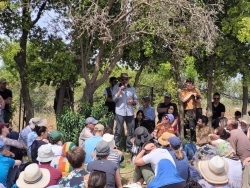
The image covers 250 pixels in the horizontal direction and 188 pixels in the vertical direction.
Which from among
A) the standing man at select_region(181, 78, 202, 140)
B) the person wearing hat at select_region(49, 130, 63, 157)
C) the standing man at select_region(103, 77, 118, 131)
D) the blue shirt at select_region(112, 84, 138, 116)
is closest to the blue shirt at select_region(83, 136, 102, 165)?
the person wearing hat at select_region(49, 130, 63, 157)

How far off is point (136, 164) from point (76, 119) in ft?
12.0

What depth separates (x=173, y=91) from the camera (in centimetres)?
1495

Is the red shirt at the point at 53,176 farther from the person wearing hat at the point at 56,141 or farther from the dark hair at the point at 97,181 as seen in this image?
the dark hair at the point at 97,181

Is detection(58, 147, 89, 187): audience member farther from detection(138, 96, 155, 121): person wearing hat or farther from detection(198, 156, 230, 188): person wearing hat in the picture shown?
detection(138, 96, 155, 121): person wearing hat

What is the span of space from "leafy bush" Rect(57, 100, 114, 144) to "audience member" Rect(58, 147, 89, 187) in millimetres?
3953

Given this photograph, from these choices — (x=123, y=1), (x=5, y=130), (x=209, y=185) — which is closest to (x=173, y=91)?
(x=123, y=1)

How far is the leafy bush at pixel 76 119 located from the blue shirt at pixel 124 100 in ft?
0.93

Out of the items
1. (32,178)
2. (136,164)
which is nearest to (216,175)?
(136,164)

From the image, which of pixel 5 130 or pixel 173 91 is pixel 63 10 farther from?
pixel 173 91

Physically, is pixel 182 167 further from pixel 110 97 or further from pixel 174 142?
pixel 110 97

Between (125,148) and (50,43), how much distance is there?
11.0 feet

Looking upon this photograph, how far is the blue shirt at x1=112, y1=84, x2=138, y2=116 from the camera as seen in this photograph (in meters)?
9.09

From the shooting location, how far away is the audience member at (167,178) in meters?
4.39

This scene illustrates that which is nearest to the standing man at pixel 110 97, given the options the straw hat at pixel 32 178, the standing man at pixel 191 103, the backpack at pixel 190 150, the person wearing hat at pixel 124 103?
the person wearing hat at pixel 124 103
